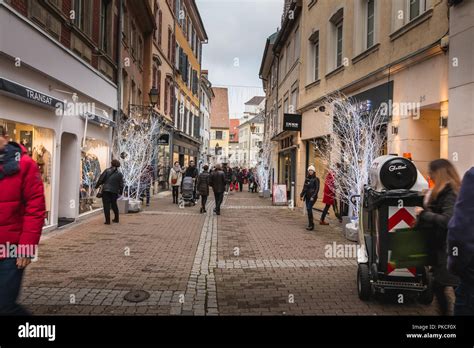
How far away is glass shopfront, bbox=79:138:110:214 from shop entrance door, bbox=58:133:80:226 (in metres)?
0.69

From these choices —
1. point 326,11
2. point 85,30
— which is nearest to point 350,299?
point 85,30

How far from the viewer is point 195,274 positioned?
6.51 meters

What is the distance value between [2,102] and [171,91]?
2211cm

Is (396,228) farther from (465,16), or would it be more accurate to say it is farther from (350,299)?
(465,16)

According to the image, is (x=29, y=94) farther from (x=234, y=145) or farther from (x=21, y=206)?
(x=234, y=145)

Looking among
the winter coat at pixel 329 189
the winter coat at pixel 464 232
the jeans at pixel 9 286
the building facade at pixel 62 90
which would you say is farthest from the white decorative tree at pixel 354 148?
the jeans at pixel 9 286

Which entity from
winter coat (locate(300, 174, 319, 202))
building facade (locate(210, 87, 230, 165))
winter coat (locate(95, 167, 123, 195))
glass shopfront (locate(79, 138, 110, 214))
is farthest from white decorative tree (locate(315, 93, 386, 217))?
building facade (locate(210, 87, 230, 165))

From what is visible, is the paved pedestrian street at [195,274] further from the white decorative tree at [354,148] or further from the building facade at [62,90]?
the building facade at [62,90]

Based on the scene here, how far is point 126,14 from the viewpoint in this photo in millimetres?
17969

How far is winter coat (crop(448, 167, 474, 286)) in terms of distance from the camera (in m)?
3.12

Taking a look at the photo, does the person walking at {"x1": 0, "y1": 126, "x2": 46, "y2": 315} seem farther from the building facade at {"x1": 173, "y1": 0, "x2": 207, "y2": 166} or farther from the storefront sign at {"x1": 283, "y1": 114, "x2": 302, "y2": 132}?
the building facade at {"x1": 173, "y1": 0, "x2": 207, "y2": 166}

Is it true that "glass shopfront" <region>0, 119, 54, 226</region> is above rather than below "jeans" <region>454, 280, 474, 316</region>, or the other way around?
above

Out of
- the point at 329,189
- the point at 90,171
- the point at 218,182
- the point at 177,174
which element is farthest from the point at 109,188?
the point at 177,174

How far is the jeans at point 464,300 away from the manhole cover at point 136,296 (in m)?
3.33
